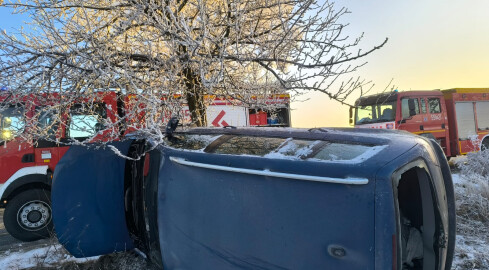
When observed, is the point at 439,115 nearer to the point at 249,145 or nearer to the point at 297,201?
the point at 249,145

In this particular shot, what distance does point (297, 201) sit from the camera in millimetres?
1707

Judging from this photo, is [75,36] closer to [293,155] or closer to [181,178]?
[181,178]

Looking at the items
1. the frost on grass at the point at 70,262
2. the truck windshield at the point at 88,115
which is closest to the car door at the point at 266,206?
the frost on grass at the point at 70,262

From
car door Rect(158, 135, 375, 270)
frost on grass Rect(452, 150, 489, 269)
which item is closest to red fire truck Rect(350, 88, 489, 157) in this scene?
frost on grass Rect(452, 150, 489, 269)

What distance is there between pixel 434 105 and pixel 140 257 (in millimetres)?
11663

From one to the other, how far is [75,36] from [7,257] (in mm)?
3028

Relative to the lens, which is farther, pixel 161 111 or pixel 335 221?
pixel 161 111

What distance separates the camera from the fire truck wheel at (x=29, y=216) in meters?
5.64

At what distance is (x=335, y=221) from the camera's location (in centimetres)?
160

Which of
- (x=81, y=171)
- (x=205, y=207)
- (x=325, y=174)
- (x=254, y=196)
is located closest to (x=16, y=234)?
(x=81, y=171)

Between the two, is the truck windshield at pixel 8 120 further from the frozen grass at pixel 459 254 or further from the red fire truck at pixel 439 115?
the red fire truck at pixel 439 115

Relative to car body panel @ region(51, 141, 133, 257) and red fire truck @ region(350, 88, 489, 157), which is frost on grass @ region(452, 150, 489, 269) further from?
red fire truck @ region(350, 88, 489, 157)

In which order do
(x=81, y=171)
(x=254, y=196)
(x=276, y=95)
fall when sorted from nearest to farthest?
1. (x=254, y=196)
2. (x=81, y=171)
3. (x=276, y=95)

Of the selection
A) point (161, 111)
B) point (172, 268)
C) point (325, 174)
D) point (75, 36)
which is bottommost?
point (172, 268)
